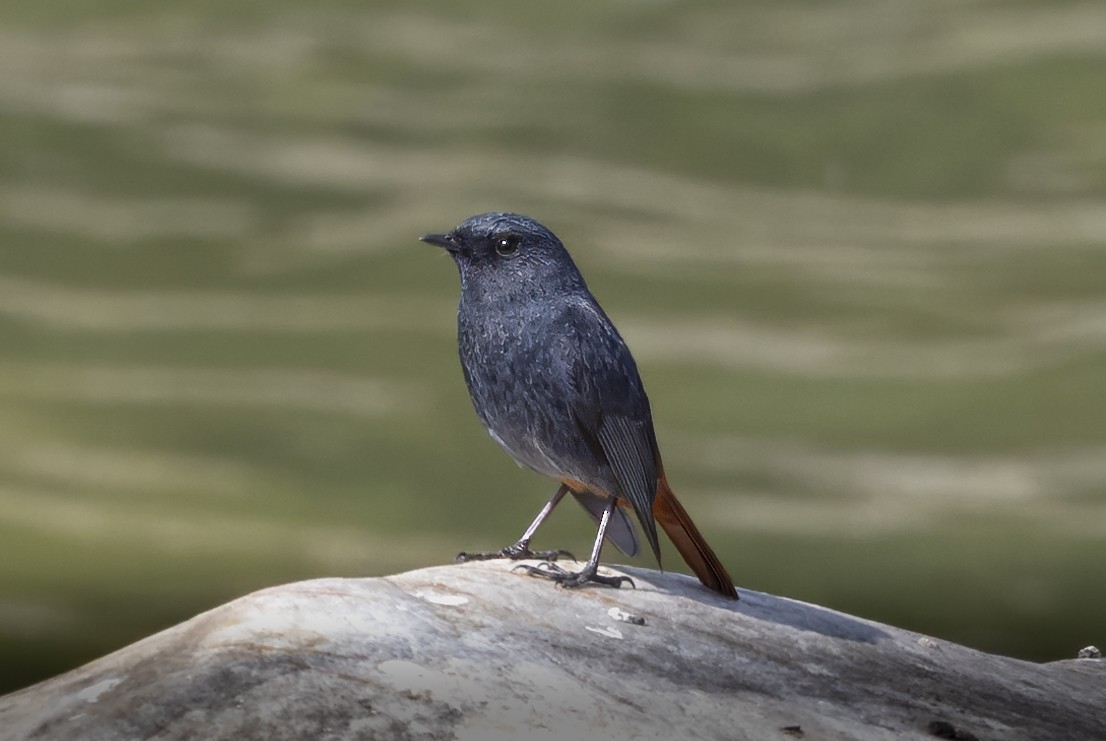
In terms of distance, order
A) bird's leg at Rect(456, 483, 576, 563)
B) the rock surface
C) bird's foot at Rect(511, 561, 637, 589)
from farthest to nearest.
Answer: bird's leg at Rect(456, 483, 576, 563) → bird's foot at Rect(511, 561, 637, 589) → the rock surface

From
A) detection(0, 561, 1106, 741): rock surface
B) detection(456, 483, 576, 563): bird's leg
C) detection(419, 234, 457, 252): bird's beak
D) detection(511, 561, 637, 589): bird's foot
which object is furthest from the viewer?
detection(456, 483, 576, 563): bird's leg

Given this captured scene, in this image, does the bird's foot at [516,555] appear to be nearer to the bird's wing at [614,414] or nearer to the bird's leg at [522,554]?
the bird's leg at [522,554]

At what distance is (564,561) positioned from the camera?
418 cm

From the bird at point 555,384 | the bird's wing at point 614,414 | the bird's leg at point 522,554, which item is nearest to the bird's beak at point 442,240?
the bird at point 555,384

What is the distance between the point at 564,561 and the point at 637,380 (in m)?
0.59

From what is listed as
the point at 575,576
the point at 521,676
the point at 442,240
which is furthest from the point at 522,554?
the point at 521,676

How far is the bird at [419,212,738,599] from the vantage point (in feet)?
12.8

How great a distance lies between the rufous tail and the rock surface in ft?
0.38

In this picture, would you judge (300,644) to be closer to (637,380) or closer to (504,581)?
(504,581)

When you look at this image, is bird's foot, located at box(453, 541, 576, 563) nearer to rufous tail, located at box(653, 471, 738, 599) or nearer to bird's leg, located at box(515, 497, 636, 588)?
bird's leg, located at box(515, 497, 636, 588)

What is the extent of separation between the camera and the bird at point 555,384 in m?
3.90

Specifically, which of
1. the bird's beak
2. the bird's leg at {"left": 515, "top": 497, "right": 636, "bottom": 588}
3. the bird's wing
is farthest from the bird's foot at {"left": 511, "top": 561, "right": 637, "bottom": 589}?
the bird's beak

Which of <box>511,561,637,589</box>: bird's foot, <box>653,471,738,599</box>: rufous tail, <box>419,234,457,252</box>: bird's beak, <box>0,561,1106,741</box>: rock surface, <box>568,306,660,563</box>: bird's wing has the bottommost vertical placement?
<box>0,561,1106,741</box>: rock surface

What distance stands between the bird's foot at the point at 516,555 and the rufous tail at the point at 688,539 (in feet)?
1.03
